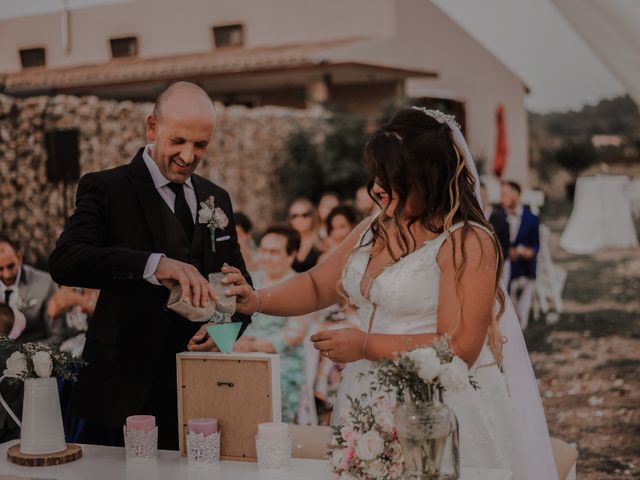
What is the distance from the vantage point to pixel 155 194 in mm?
2691

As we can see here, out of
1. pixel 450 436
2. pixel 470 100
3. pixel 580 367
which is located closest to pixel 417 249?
pixel 450 436

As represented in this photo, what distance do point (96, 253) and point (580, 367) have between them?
7.03 m

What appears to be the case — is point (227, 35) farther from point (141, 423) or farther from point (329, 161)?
point (141, 423)

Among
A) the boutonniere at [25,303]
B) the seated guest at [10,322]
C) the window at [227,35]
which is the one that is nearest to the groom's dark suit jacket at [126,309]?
the seated guest at [10,322]

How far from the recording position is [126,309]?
2639 mm

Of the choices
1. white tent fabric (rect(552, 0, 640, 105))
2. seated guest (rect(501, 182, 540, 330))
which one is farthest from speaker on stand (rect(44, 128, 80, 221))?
white tent fabric (rect(552, 0, 640, 105))

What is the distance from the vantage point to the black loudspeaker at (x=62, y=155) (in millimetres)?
8617

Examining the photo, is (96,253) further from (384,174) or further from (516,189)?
(516,189)

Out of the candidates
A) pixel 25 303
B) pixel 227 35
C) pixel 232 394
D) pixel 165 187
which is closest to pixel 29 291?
pixel 25 303

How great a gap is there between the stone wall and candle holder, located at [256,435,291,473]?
670 centimetres

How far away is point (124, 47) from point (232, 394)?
2040 cm

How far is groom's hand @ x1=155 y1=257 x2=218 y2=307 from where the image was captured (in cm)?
236

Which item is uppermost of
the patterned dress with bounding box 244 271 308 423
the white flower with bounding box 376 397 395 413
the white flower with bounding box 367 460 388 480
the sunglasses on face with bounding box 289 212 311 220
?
the sunglasses on face with bounding box 289 212 311 220

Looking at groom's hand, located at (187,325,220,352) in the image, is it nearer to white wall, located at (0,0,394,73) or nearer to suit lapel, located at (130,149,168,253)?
suit lapel, located at (130,149,168,253)
